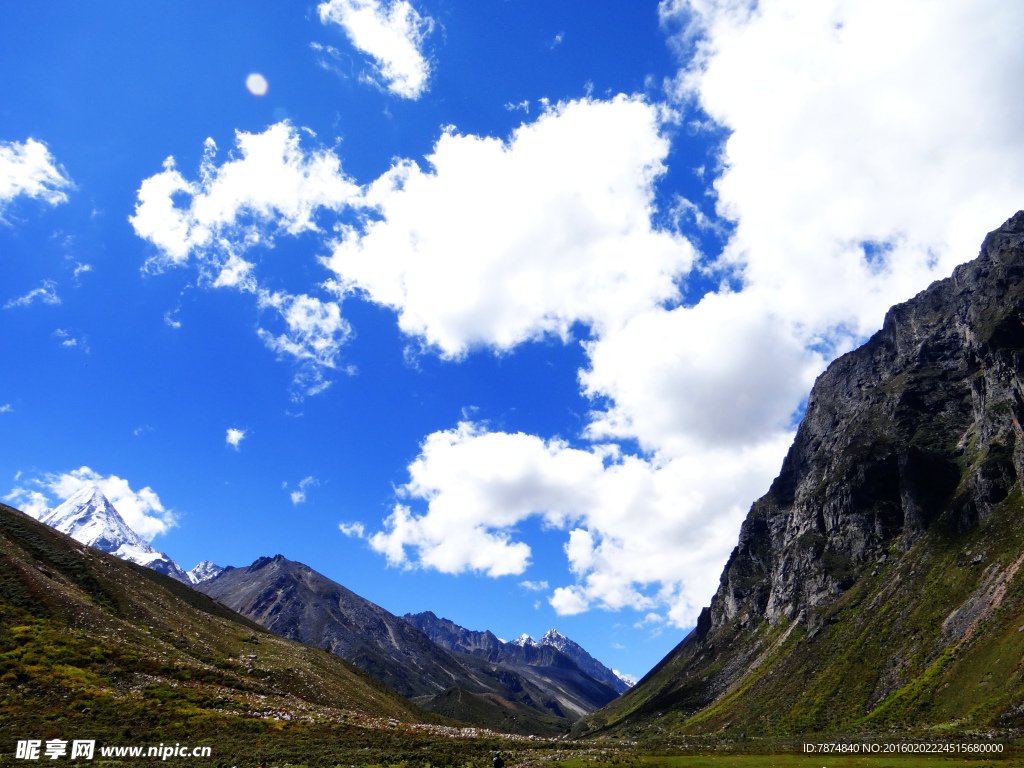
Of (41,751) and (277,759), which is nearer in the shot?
(41,751)

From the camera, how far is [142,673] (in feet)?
234

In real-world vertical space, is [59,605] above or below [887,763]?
above

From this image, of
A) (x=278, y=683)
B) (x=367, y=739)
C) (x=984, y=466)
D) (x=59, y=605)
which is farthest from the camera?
(x=984, y=466)

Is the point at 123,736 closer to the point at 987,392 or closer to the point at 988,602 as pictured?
the point at 988,602

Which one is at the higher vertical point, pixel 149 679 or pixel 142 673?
pixel 142 673

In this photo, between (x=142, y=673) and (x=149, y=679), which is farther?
(x=142, y=673)

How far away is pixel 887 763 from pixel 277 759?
6272 cm

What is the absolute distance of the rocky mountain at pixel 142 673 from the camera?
55.7 metres

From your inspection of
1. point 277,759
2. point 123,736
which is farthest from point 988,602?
point 123,736

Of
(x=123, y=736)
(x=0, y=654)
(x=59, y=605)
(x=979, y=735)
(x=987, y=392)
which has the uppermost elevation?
(x=987, y=392)

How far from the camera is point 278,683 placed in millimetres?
Answer: 93562

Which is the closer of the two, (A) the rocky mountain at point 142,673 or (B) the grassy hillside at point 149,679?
(B) the grassy hillside at point 149,679

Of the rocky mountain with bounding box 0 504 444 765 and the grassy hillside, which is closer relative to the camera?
the grassy hillside

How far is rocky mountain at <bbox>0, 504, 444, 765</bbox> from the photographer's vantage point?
55656mm
